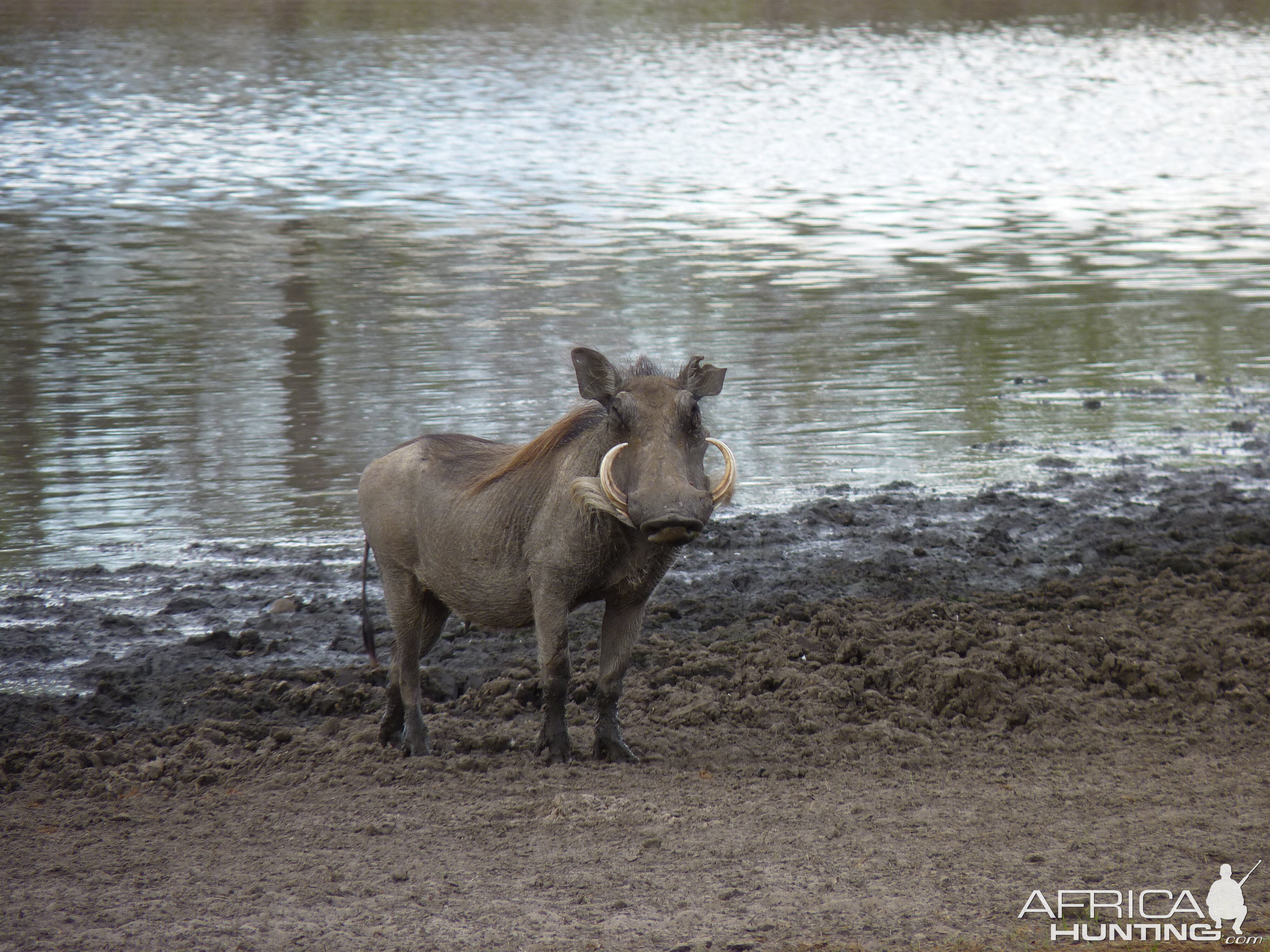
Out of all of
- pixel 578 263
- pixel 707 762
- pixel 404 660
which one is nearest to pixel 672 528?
pixel 707 762

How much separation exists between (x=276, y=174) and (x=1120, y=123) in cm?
1674

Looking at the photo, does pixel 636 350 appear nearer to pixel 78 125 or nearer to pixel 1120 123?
pixel 78 125

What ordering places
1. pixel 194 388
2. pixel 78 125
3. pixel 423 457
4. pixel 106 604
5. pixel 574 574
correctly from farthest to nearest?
pixel 78 125
pixel 194 388
pixel 106 604
pixel 423 457
pixel 574 574

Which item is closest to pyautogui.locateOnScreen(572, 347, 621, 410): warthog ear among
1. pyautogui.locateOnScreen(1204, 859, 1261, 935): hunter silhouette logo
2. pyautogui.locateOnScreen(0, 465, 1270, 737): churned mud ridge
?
pyautogui.locateOnScreen(0, 465, 1270, 737): churned mud ridge

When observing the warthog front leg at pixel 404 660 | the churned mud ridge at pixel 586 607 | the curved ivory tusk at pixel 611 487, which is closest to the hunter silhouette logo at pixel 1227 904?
the curved ivory tusk at pixel 611 487

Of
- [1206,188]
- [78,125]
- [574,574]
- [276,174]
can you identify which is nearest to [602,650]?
[574,574]

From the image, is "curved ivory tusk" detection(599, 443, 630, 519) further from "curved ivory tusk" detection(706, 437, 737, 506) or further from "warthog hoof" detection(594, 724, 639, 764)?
"warthog hoof" detection(594, 724, 639, 764)

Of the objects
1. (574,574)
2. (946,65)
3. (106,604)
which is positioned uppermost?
(946,65)

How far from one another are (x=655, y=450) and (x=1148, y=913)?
2001 mm

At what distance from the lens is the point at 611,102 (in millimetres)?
30688

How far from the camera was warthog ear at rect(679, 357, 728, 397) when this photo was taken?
5.10 m

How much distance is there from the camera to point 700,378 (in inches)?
202

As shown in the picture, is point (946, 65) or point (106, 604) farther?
point (946, 65)

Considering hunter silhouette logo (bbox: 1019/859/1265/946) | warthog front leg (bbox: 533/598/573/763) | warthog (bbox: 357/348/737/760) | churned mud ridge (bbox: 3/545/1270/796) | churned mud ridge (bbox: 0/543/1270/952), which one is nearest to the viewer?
hunter silhouette logo (bbox: 1019/859/1265/946)
